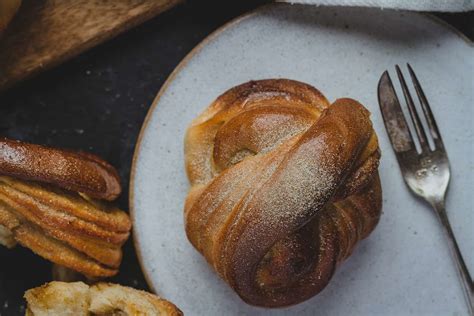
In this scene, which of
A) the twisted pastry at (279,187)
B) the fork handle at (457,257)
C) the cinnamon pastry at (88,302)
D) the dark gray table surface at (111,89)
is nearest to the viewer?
the twisted pastry at (279,187)

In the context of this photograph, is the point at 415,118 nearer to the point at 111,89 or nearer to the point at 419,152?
the point at 419,152

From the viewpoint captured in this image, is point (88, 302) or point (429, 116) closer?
point (88, 302)

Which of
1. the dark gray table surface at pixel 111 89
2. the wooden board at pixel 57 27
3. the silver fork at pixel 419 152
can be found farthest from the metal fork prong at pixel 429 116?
the wooden board at pixel 57 27

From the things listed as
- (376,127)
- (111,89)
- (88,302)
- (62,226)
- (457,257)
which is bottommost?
(88,302)

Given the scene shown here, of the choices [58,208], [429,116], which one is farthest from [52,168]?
[429,116]

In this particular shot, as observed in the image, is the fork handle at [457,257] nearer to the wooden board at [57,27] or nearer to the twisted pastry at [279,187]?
the twisted pastry at [279,187]

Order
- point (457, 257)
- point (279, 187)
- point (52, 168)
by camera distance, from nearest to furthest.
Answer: point (279, 187) < point (52, 168) < point (457, 257)

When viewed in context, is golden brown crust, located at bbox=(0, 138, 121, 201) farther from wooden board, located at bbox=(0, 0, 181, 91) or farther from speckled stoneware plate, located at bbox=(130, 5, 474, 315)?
wooden board, located at bbox=(0, 0, 181, 91)
